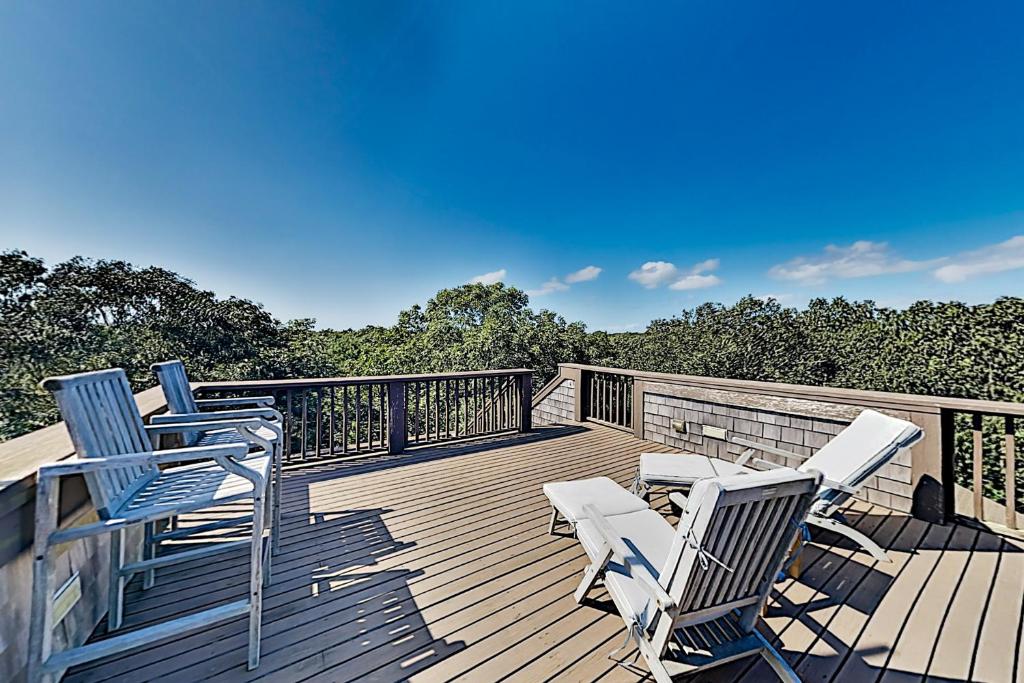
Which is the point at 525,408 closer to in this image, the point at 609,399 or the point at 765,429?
the point at 609,399

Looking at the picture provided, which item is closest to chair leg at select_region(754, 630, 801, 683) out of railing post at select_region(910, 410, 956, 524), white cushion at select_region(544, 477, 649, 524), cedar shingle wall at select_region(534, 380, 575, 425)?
white cushion at select_region(544, 477, 649, 524)

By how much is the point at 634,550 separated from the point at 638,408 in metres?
3.86

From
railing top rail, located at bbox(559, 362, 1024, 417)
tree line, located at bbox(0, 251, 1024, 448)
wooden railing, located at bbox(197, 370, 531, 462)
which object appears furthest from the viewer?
tree line, located at bbox(0, 251, 1024, 448)

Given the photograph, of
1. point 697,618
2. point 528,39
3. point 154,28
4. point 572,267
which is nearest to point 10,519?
point 697,618

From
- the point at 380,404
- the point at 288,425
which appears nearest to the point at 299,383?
the point at 288,425

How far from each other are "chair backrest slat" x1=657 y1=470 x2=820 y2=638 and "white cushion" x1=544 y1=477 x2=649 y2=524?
30.0 inches

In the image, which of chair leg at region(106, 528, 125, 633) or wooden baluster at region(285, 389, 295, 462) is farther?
wooden baluster at region(285, 389, 295, 462)

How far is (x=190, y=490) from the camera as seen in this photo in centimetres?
170

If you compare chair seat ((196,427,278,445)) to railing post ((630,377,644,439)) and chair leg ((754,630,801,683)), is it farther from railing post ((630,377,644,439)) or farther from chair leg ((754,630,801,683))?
railing post ((630,377,644,439))

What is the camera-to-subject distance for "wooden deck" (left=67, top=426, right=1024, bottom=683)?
162cm

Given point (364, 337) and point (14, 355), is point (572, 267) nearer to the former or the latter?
point (364, 337)

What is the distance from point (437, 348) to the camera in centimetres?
1574

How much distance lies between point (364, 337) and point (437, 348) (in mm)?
8626

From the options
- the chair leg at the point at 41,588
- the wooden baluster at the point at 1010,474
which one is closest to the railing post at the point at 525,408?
the wooden baluster at the point at 1010,474
